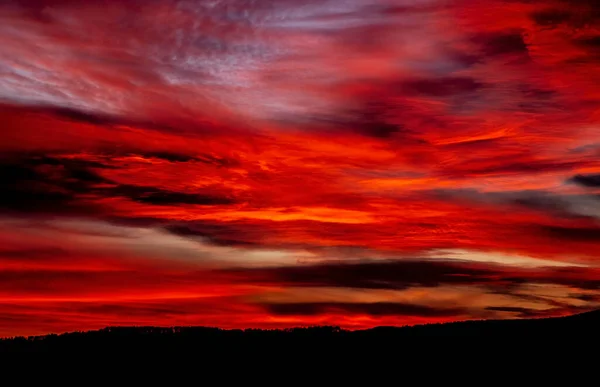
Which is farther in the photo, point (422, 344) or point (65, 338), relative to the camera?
point (65, 338)

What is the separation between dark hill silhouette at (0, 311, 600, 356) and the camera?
2366 cm

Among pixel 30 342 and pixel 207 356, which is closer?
pixel 207 356

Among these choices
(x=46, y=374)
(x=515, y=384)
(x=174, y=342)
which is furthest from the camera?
(x=174, y=342)

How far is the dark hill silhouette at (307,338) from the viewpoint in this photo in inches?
931

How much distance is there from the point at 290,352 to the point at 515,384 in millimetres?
5498

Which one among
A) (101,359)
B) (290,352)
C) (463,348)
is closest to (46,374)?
(101,359)

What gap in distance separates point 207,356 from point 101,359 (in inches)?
99.6

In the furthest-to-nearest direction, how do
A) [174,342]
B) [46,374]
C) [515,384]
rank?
[174,342]
[46,374]
[515,384]

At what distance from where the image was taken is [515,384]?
20672 millimetres

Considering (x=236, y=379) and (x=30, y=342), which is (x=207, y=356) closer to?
(x=236, y=379)

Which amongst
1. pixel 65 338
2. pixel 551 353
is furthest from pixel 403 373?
pixel 65 338

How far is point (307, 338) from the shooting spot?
24281 mm

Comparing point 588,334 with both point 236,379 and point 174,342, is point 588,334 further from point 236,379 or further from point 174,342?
point 174,342

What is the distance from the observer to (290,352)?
915 inches
